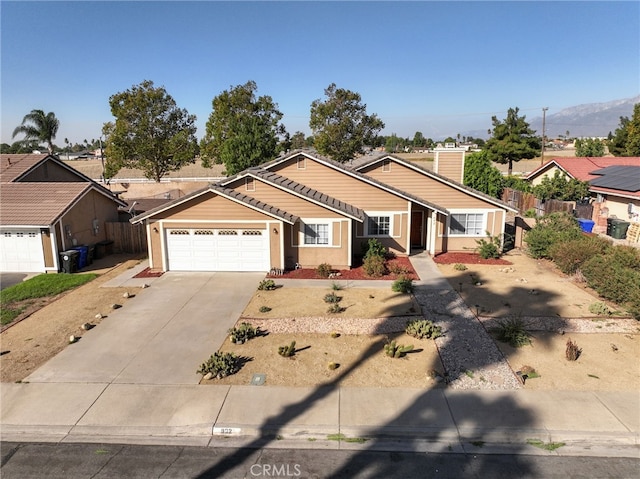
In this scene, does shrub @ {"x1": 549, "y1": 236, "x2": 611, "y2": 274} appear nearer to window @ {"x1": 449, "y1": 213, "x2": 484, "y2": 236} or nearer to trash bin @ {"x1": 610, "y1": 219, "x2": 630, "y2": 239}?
window @ {"x1": 449, "y1": 213, "x2": 484, "y2": 236}

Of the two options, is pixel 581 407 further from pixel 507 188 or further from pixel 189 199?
pixel 507 188

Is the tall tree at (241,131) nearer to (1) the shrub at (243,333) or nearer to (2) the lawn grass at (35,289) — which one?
(2) the lawn grass at (35,289)

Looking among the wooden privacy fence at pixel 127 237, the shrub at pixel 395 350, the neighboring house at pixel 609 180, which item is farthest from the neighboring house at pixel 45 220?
the neighboring house at pixel 609 180

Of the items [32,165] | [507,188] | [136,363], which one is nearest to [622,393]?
[136,363]

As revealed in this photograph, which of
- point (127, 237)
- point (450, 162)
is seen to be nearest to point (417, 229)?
point (450, 162)

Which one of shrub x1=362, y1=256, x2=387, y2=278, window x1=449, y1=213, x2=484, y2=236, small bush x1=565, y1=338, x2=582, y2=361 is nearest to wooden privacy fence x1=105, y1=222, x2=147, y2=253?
shrub x1=362, y1=256, x2=387, y2=278

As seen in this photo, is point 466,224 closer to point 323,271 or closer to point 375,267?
point 375,267

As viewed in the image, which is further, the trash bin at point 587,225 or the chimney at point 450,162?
the trash bin at point 587,225
